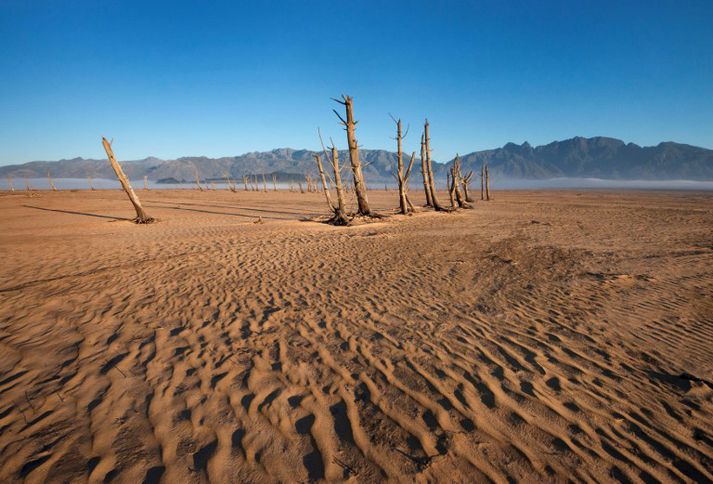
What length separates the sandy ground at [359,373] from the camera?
237cm

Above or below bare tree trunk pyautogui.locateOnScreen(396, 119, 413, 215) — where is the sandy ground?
below

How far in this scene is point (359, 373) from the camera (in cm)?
344

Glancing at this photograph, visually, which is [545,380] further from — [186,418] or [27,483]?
[27,483]

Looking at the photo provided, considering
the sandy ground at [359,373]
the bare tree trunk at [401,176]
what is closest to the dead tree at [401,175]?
the bare tree trunk at [401,176]

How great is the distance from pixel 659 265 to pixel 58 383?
11.4 m

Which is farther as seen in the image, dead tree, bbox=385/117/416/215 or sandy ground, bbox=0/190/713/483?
dead tree, bbox=385/117/416/215

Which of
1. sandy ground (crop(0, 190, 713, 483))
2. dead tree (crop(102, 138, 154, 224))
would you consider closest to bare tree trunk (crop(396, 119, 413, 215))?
sandy ground (crop(0, 190, 713, 483))

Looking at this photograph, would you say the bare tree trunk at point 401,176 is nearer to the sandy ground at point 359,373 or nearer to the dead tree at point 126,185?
the sandy ground at point 359,373

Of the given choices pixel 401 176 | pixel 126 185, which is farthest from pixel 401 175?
pixel 126 185

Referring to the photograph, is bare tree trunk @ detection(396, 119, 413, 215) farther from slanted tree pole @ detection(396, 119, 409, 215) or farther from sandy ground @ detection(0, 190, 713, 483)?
sandy ground @ detection(0, 190, 713, 483)

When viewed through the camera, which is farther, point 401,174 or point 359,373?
point 401,174

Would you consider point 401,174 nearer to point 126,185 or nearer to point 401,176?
point 401,176

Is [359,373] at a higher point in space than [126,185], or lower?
lower

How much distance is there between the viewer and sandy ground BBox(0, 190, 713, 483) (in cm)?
237
